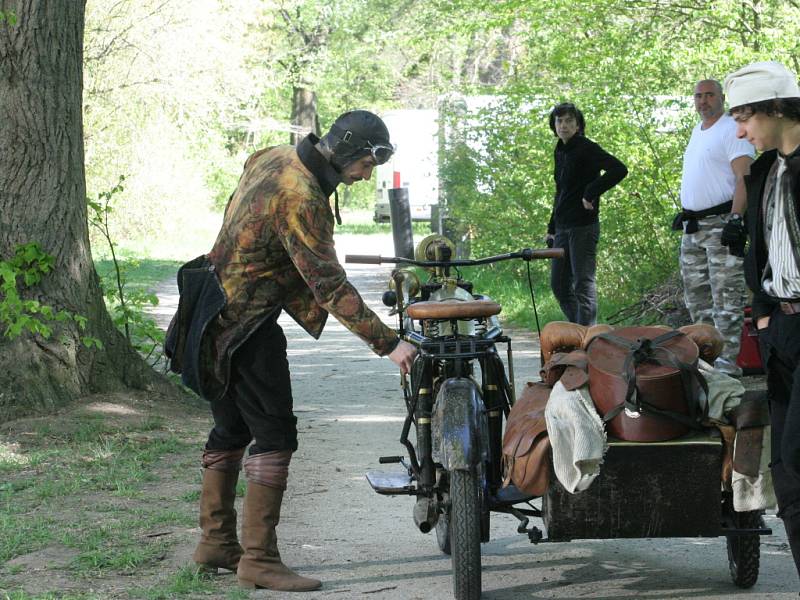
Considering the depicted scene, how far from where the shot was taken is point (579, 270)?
431 inches

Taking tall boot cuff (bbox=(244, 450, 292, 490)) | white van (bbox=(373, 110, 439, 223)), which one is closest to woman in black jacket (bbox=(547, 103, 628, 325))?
tall boot cuff (bbox=(244, 450, 292, 490))

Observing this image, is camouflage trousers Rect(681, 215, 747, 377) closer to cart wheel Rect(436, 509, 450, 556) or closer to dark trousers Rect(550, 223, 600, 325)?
dark trousers Rect(550, 223, 600, 325)

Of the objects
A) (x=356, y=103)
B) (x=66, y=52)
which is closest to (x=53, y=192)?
(x=66, y=52)

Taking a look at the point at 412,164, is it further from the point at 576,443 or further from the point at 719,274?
the point at 576,443

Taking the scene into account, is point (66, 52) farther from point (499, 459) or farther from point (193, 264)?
point (499, 459)

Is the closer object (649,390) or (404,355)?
(649,390)

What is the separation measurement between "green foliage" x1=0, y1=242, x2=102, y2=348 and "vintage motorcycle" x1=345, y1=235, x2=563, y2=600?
335cm

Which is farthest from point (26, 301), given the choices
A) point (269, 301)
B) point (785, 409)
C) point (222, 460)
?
point (785, 409)

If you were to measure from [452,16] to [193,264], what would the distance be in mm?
15634

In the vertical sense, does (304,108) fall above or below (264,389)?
above

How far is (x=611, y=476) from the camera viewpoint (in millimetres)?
4535

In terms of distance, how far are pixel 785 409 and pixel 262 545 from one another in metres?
2.13

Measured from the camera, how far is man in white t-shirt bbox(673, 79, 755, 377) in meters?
9.34

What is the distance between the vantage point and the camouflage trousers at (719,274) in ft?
30.6
